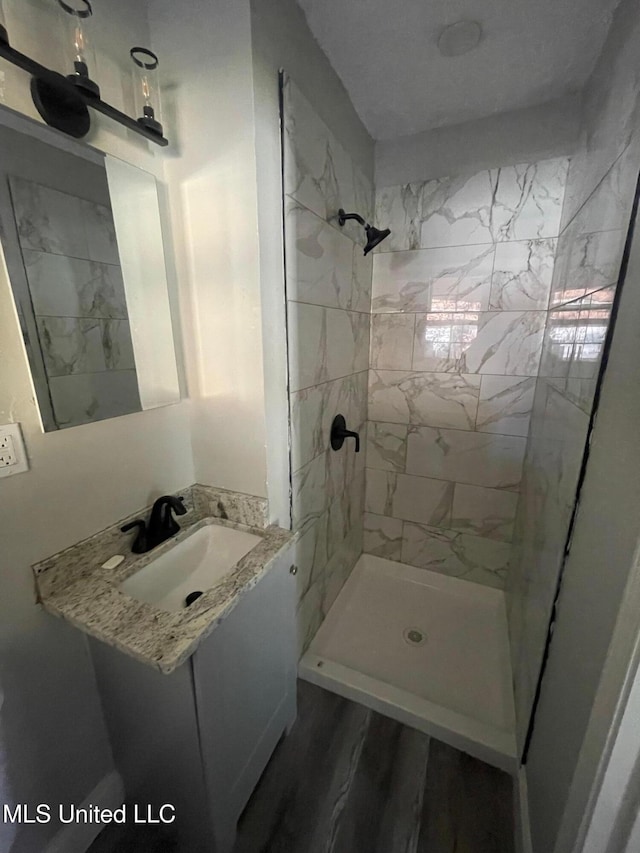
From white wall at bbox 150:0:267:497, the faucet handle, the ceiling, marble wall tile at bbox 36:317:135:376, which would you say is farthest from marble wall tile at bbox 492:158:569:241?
the faucet handle

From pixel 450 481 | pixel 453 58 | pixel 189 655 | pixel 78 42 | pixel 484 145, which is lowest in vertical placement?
pixel 450 481

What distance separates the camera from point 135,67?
3.08 feet

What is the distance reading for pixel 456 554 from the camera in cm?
200

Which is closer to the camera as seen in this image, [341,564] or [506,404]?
[506,404]

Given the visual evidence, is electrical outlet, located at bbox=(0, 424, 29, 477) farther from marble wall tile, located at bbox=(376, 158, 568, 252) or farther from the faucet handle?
marble wall tile, located at bbox=(376, 158, 568, 252)

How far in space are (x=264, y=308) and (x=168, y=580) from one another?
906mm

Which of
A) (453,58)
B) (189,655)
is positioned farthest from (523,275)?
(189,655)

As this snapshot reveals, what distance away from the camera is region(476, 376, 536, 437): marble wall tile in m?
1.70

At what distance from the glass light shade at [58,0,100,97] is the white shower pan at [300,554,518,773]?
6.83 ft

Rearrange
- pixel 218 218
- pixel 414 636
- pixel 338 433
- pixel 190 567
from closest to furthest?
1. pixel 218 218
2. pixel 190 567
3. pixel 338 433
4. pixel 414 636

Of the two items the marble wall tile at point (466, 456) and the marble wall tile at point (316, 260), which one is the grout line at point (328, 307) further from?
the marble wall tile at point (466, 456)

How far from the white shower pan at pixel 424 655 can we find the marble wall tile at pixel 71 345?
1.50 metres

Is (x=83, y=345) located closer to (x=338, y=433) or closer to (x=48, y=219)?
(x=48, y=219)

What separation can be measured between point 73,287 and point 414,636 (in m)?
2.01
